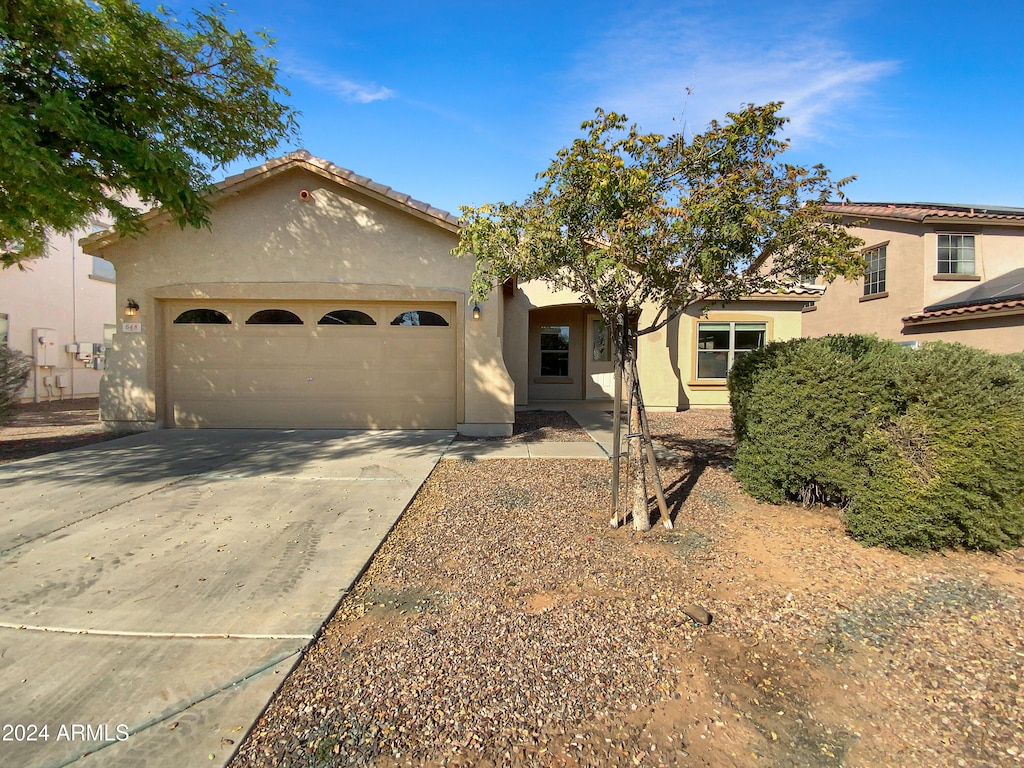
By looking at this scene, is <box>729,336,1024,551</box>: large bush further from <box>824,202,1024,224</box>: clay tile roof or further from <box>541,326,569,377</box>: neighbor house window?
<box>824,202,1024,224</box>: clay tile roof

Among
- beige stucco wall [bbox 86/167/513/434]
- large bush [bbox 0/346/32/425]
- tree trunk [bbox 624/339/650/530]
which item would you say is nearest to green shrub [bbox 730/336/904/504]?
tree trunk [bbox 624/339/650/530]

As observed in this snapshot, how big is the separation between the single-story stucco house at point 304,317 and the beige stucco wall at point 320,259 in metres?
0.03

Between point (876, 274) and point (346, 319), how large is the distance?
16818mm

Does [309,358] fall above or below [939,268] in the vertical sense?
below

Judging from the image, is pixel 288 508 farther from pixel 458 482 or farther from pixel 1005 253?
pixel 1005 253

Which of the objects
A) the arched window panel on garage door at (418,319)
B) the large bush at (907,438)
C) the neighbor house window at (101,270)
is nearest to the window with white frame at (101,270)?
the neighbor house window at (101,270)

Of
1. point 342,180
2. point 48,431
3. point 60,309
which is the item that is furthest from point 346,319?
point 60,309

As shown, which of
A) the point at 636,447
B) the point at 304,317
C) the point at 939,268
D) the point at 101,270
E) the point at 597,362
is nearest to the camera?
the point at 636,447

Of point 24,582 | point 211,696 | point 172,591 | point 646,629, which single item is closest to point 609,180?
point 646,629

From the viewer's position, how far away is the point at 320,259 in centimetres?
919

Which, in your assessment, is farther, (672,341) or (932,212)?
(932,212)

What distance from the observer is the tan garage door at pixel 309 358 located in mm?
9484

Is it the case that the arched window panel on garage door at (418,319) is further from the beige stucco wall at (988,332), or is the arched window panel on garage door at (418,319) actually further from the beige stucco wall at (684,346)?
the beige stucco wall at (988,332)

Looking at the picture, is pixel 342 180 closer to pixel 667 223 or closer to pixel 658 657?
pixel 667 223
